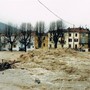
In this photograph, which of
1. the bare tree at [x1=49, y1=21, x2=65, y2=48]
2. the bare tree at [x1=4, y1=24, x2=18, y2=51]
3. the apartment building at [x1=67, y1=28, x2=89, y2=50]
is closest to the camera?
the bare tree at [x1=49, y1=21, x2=65, y2=48]

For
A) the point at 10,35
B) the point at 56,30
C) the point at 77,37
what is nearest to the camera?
the point at 56,30

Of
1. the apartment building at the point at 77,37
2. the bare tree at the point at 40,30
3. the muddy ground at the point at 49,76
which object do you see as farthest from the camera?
the apartment building at the point at 77,37

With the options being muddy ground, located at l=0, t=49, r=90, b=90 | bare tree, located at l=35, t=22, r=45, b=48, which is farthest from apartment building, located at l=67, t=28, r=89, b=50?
muddy ground, located at l=0, t=49, r=90, b=90

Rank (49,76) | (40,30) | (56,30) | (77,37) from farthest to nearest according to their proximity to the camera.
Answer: (77,37), (40,30), (56,30), (49,76)

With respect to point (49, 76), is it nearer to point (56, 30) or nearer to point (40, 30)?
point (56, 30)

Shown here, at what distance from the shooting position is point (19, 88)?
1848 centimetres

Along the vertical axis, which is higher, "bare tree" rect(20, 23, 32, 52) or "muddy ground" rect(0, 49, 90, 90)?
"bare tree" rect(20, 23, 32, 52)

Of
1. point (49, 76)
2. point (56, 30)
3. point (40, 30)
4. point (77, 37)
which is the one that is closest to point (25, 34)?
point (40, 30)

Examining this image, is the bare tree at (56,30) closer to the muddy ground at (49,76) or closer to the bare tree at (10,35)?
the bare tree at (10,35)

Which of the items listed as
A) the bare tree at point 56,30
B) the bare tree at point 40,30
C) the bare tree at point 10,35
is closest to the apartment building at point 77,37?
the bare tree at point 56,30

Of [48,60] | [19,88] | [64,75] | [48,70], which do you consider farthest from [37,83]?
[48,60]

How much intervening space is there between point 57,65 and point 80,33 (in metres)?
83.7

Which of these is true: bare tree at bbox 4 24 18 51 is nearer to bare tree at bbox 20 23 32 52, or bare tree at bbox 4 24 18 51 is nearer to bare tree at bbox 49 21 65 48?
bare tree at bbox 20 23 32 52

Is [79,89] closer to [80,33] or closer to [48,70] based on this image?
[48,70]
